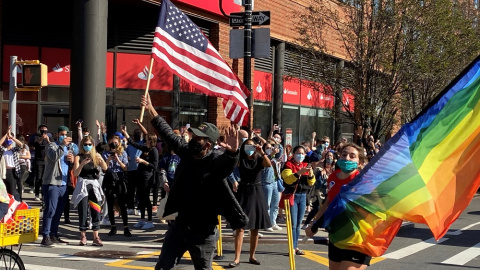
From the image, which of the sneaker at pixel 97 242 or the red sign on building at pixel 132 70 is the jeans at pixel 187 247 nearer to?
the sneaker at pixel 97 242

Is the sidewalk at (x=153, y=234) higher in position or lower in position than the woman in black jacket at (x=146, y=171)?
lower

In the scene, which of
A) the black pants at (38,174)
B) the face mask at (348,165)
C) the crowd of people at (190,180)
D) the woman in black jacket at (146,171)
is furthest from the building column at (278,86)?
the face mask at (348,165)

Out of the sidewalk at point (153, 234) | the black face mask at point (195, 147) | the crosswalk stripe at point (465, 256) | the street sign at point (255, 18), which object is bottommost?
the sidewalk at point (153, 234)

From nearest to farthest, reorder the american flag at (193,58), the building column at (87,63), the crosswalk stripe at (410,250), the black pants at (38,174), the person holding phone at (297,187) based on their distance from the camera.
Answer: the american flag at (193,58) → the person holding phone at (297,187) → the crosswalk stripe at (410,250) → the black pants at (38,174) → the building column at (87,63)

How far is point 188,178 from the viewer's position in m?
6.57

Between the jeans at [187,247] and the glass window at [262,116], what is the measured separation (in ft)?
62.4

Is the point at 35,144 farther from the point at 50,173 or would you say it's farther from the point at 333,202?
the point at 333,202

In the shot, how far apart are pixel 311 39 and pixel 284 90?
292cm

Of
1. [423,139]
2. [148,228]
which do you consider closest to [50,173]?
[148,228]

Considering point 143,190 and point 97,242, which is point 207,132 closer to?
point 97,242

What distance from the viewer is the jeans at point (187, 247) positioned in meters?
6.55

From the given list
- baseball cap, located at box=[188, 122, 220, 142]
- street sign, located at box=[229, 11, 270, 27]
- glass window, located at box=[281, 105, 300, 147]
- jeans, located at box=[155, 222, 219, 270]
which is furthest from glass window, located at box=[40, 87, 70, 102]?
jeans, located at box=[155, 222, 219, 270]

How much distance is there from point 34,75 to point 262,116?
14826mm

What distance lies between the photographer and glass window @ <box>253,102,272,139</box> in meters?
25.7
